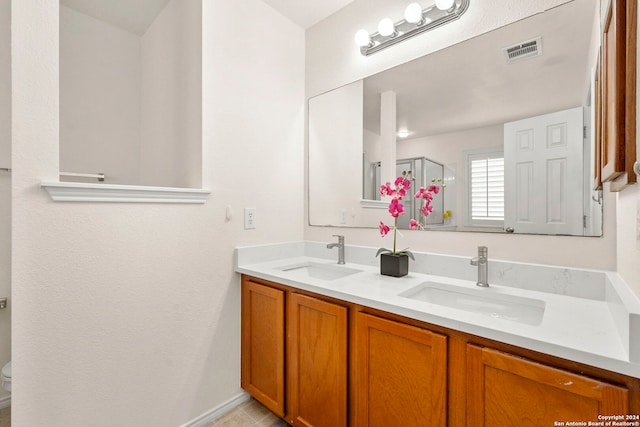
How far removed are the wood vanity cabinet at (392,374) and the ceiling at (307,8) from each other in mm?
1747

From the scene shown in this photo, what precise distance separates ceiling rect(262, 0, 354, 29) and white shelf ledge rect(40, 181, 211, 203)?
1.32 meters

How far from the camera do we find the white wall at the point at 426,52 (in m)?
1.19

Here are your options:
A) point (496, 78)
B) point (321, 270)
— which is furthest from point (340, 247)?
point (496, 78)

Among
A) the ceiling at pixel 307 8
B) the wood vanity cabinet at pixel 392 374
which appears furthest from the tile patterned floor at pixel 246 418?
the ceiling at pixel 307 8

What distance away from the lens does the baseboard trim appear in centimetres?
159

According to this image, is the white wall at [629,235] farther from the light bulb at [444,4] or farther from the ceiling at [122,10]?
the ceiling at [122,10]

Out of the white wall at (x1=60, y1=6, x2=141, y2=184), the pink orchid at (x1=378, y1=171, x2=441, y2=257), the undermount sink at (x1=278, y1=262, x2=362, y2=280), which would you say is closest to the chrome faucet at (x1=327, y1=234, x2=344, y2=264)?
the undermount sink at (x1=278, y1=262, x2=362, y2=280)

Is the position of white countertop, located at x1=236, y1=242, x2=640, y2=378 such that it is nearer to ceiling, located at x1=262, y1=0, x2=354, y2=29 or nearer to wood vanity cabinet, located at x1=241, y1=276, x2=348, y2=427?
wood vanity cabinet, located at x1=241, y1=276, x2=348, y2=427

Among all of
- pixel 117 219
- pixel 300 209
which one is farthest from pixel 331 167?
pixel 117 219

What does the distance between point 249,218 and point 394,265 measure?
0.90 metres

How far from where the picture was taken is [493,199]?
1.37 meters

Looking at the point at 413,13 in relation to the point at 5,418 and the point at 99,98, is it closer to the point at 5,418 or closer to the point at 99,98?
the point at 99,98

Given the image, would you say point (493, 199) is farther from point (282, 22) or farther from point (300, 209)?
point (282, 22)

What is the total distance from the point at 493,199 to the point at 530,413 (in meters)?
0.86
